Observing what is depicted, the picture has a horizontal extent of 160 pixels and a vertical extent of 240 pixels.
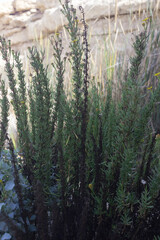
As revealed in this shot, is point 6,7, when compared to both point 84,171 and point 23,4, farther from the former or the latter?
point 84,171

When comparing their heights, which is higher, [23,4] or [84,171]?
[23,4]

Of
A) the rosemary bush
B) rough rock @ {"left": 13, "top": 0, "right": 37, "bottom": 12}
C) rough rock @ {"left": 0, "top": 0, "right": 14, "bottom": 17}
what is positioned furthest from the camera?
rough rock @ {"left": 13, "top": 0, "right": 37, "bottom": 12}

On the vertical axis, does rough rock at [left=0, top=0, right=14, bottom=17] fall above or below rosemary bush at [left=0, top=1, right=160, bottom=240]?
above

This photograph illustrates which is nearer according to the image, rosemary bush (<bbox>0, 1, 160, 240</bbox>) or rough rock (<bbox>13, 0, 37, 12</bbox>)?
rosemary bush (<bbox>0, 1, 160, 240</bbox>)

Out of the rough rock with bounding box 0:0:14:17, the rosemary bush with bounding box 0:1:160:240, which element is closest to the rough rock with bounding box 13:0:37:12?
the rough rock with bounding box 0:0:14:17

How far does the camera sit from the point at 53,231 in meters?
0.90

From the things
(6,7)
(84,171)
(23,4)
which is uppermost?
(23,4)

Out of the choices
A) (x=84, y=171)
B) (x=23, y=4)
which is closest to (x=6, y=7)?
(x=23, y=4)

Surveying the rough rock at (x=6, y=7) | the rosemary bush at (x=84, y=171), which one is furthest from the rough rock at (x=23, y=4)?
the rosemary bush at (x=84, y=171)

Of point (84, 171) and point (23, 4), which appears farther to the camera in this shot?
point (23, 4)

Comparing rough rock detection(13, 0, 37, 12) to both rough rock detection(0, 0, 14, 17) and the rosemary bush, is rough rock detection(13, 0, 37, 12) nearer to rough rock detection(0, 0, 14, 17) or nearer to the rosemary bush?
rough rock detection(0, 0, 14, 17)

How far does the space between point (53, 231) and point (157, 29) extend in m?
3.04

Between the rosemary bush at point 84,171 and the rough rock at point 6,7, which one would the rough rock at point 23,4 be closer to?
the rough rock at point 6,7

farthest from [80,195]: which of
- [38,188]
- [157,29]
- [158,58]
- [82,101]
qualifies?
[157,29]
